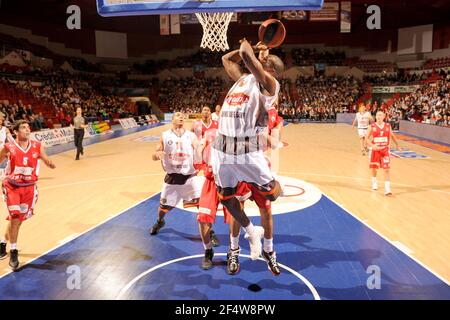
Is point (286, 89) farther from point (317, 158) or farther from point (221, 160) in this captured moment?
point (221, 160)

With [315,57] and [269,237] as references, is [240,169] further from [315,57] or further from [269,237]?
[315,57]

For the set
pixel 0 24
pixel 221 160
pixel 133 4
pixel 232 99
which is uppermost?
pixel 0 24

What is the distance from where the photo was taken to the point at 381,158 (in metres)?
8.38

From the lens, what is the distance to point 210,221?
4559 millimetres

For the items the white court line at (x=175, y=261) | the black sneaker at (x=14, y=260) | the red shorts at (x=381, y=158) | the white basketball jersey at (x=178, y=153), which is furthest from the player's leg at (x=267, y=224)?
the red shorts at (x=381, y=158)

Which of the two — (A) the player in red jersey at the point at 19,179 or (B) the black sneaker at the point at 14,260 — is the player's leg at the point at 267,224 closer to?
(A) the player in red jersey at the point at 19,179

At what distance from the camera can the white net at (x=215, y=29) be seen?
25.6 feet

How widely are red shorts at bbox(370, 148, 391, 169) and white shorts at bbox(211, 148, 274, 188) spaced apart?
219 inches

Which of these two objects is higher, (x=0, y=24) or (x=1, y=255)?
(x=0, y=24)

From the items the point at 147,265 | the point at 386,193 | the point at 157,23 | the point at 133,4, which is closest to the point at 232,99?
the point at 147,265

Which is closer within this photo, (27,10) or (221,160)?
(221,160)

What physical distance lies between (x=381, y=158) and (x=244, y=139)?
19.3 ft

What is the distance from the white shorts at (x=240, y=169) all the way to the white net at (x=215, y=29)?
470cm

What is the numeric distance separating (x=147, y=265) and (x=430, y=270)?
349 cm
